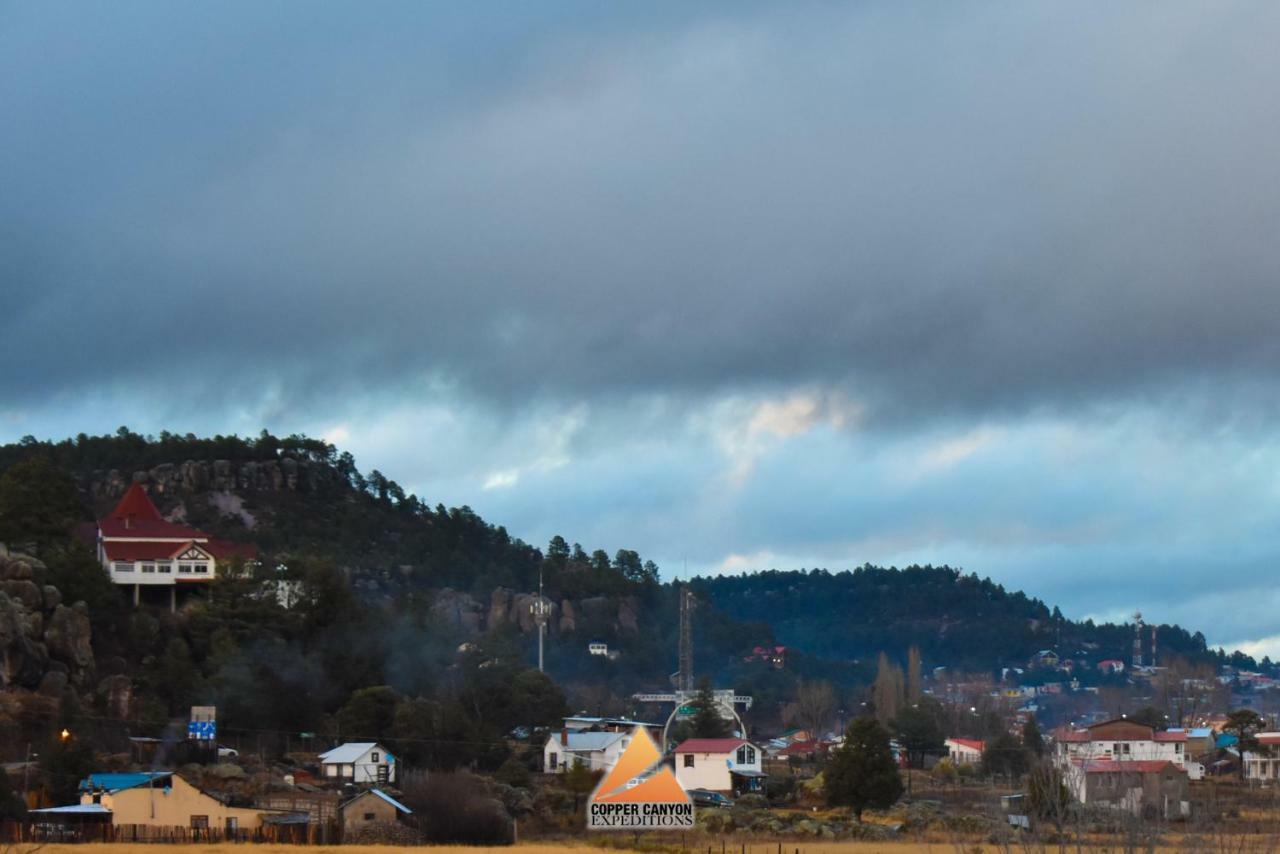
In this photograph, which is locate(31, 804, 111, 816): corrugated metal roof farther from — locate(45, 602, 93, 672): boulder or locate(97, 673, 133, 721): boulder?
locate(45, 602, 93, 672): boulder

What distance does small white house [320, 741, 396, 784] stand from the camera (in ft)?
293

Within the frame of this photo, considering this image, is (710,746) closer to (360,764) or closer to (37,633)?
(360,764)

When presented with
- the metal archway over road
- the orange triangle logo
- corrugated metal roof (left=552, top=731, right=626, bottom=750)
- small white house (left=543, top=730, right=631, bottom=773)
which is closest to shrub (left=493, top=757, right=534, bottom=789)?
small white house (left=543, top=730, right=631, bottom=773)

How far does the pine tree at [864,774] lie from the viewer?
88.1 metres

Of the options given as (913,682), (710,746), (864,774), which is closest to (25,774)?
(864,774)

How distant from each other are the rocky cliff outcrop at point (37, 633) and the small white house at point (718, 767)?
34.1 m

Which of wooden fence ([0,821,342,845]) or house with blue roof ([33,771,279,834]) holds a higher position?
house with blue roof ([33,771,279,834])

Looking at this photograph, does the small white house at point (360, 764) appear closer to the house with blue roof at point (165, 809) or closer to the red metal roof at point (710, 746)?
the house with blue roof at point (165, 809)

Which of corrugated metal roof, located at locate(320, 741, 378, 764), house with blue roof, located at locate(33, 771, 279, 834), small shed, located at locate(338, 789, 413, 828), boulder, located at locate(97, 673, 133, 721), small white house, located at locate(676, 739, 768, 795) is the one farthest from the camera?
small white house, located at locate(676, 739, 768, 795)

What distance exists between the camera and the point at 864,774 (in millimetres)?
88250

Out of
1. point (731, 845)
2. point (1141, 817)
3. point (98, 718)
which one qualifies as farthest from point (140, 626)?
point (1141, 817)

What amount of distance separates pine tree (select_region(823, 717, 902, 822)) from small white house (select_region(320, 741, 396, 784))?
22.4 metres

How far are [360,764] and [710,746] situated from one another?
76.5ft

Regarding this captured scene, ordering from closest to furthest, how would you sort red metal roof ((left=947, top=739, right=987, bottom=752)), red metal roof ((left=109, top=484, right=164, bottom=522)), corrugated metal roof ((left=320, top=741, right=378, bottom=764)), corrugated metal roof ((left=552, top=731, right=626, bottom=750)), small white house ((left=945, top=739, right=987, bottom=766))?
1. corrugated metal roof ((left=320, top=741, right=378, bottom=764))
2. corrugated metal roof ((left=552, top=731, right=626, bottom=750))
3. red metal roof ((left=109, top=484, right=164, bottom=522))
4. small white house ((left=945, top=739, right=987, bottom=766))
5. red metal roof ((left=947, top=739, right=987, bottom=752))
